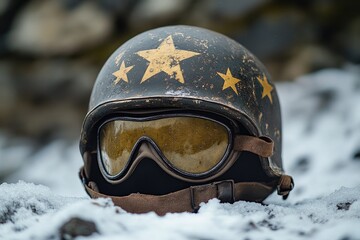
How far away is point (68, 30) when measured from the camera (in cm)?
574

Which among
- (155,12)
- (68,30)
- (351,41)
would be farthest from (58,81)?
(351,41)

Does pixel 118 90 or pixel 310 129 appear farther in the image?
pixel 310 129

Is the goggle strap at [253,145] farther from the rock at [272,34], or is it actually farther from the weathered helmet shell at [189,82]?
the rock at [272,34]

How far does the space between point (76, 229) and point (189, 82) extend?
2.68 feet

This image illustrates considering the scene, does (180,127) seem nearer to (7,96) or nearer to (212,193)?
(212,193)

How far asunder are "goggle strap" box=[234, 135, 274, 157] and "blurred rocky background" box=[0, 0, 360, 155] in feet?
9.25

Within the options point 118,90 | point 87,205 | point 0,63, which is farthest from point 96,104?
point 0,63

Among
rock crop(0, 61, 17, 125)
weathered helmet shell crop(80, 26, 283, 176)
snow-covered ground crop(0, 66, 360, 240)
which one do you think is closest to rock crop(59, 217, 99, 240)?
snow-covered ground crop(0, 66, 360, 240)

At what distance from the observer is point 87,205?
6.66 feet

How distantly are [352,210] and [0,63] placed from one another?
430 centimetres

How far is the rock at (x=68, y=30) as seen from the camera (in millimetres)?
5754

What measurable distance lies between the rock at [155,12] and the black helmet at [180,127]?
2.90 m

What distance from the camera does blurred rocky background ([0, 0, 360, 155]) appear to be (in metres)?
5.40

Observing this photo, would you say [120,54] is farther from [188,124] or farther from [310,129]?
[310,129]
